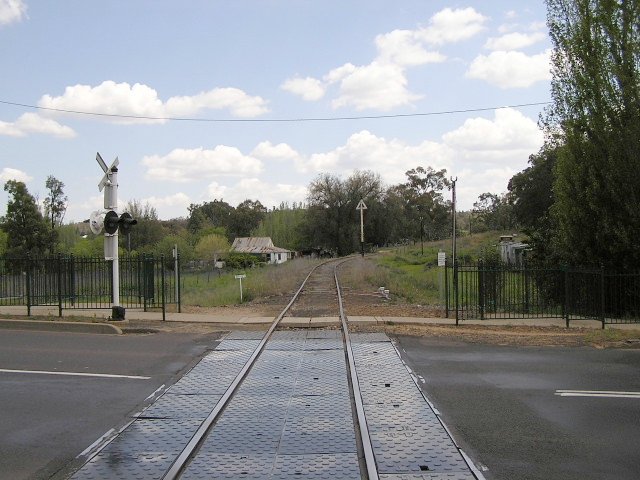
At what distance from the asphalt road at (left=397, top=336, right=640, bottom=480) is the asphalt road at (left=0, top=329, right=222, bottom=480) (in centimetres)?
411

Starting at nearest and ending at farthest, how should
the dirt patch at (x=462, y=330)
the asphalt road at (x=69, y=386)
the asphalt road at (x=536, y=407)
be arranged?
the asphalt road at (x=536, y=407) → the asphalt road at (x=69, y=386) → the dirt patch at (x=462, y=330)

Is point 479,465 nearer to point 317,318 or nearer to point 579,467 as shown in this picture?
point 579,467

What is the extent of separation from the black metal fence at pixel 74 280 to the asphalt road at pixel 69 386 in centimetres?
350

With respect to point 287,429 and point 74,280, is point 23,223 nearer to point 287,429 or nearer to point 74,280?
point 74,280

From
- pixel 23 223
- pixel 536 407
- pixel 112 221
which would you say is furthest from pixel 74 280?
pixel 23 223

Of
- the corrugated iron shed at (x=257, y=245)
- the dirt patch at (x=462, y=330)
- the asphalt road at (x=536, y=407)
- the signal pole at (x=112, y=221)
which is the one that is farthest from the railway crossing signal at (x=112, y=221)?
the corrugated iron shed at (x=257, y=245)

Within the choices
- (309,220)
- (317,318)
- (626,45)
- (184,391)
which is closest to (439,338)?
(317,318)

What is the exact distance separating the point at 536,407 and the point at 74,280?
15416mm

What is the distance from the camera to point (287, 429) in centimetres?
739

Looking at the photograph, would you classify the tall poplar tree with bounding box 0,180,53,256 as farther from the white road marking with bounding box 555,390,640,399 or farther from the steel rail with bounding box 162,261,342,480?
the white road marking with bounding box 555,390,640,399

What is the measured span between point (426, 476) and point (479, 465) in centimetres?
69

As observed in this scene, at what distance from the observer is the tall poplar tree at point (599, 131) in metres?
20.1

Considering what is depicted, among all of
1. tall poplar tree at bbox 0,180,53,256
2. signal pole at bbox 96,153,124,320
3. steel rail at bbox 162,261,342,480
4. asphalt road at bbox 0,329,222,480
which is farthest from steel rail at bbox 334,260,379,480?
tall poplar tree at bbox 0,180,53,256

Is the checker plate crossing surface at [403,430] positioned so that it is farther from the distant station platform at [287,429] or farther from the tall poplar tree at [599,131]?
the tall poplar tree at [599,131]
